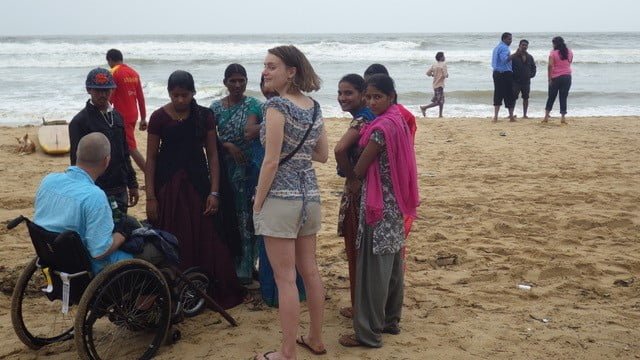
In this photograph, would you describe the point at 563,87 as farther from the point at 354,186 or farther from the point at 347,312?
the point at 354,186

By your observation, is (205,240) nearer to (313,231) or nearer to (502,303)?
(313,231)

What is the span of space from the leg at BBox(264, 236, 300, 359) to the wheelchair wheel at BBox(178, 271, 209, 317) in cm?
81

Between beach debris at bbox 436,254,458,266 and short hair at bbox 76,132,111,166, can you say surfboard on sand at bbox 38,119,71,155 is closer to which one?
beach debris at bbox 436,254,458,266

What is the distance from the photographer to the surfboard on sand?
8930 mm

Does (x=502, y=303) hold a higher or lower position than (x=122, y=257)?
lower

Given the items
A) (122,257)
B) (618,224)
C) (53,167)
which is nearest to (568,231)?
(618,224)

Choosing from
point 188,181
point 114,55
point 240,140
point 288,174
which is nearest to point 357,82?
point 288,174

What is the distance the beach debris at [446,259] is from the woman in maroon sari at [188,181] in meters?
1.86

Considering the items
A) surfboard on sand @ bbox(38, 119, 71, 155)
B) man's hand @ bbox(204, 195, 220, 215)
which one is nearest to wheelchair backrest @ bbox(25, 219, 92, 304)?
man's hand @ bbox(204, 195, 220, 215)

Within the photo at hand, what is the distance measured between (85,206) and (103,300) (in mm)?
515

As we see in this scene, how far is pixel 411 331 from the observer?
376 centimetres

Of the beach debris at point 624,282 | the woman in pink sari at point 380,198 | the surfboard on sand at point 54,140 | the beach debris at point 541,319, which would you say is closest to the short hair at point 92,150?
the woman in pink sari at point 380,198

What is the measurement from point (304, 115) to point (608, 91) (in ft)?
64.6

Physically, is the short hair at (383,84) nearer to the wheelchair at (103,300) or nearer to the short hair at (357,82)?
the short hair at (357,82)
